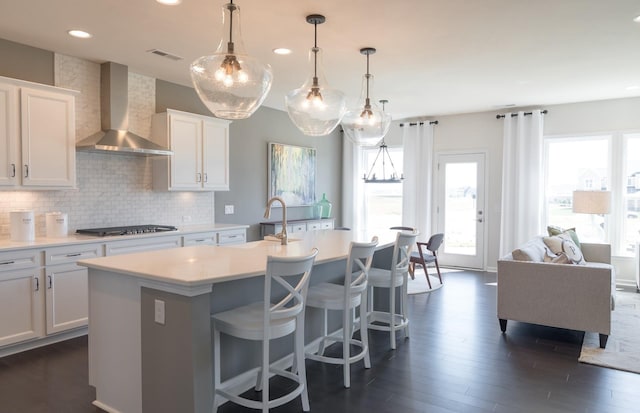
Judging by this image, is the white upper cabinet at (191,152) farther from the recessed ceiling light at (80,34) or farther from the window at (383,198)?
the window at (383,198)

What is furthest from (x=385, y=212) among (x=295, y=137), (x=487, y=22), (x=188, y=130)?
(x=487, y=22)

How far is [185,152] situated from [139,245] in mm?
1351

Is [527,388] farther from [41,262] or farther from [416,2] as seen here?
[41,262]

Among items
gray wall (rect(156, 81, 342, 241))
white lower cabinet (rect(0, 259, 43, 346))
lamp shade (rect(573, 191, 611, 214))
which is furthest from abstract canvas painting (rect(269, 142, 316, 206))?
lamp shade (rect(573, 191, 611, 214))

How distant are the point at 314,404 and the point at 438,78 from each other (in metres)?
4.13

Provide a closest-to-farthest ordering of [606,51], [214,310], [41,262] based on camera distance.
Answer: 1. [214,310]
2. [41,262]
3. [606,51]

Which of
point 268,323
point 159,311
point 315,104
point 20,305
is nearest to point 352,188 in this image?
point 315,104

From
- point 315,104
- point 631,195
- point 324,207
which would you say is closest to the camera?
point 315,104

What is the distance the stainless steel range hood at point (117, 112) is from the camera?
4645mm

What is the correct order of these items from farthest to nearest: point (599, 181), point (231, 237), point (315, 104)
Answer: point (599, 181) < point (231, 237) < point (315, 104)

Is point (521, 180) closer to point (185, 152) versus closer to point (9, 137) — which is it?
point (185, 152)

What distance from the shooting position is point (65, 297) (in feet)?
13.2

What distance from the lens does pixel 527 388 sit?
3.12 meters

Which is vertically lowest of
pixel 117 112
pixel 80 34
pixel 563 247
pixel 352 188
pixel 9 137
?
pixel 563 247
